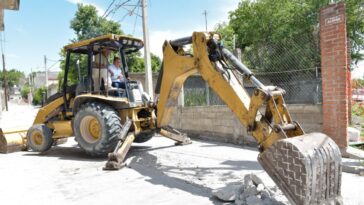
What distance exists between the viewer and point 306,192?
11.6ft

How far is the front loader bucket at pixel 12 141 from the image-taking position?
28.6ft

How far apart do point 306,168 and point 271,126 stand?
0.91 m

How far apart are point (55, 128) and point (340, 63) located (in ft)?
20.8

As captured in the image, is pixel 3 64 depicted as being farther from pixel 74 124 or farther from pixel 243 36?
pixel 74 124

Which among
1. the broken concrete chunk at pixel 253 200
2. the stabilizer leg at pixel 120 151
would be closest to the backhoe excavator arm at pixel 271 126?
the broken concrete chunk at pixel 253 200

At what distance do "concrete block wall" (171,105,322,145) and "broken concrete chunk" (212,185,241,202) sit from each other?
126 inches

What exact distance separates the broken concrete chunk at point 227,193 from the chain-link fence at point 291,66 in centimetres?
308

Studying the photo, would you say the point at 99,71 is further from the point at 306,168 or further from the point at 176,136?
the point at 306,168

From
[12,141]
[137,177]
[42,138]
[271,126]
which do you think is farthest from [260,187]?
[12,141]

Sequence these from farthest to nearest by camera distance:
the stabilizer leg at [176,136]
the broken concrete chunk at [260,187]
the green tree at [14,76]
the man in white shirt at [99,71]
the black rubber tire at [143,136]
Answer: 1. the green tree at [14,76]
2. the stabilizer leg at [176,136]
3. the black rubber tire at [143,136]
4. the man in white shirt at [99,71]
5. the broken concrete chunk at [260,187]

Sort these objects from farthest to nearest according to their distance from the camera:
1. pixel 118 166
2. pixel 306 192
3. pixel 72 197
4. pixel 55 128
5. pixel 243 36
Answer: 1. pixel 243 36
2. pixel 55 128
3. pixel 118 166
4. pixel 72 197
5. pixel 306 192

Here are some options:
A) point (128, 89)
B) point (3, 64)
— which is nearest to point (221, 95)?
point (128, 89)

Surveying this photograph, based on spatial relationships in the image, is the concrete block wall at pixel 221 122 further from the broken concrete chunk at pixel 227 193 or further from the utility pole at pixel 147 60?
the broken concrete chunk at pixel 227 193

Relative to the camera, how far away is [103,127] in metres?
6.98
